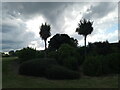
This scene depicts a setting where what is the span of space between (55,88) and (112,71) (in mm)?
7456

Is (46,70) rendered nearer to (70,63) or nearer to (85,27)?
(70,63)

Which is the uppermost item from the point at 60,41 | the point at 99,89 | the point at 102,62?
the point at 60,41

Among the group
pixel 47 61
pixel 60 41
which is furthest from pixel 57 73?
pixel 60 41

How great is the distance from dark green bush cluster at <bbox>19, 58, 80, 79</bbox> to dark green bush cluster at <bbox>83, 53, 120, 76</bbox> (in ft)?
5.73

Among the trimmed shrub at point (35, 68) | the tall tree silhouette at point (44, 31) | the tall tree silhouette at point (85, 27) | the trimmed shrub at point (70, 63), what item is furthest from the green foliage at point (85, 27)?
the trimmed shrub at point (35, 68)

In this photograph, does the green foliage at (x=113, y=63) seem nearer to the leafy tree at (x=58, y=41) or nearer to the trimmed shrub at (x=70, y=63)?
the trimmed shrub at (x=70, y=63)

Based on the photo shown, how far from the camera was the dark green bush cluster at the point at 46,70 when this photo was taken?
11844 millimetres

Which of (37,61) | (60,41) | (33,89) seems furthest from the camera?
(60,41)

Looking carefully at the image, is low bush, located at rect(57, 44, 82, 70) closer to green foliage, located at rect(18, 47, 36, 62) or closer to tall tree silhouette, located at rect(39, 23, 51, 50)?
green foliage, located at rect(18, 47, 36, 62)

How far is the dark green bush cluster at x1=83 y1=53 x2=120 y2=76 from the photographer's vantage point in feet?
44.2

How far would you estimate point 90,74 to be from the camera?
1347 centimetres

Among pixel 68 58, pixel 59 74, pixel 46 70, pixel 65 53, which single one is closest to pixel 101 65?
pixel 68 58

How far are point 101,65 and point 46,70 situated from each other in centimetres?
461

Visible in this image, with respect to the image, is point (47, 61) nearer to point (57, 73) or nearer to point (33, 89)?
point (57, 73)
